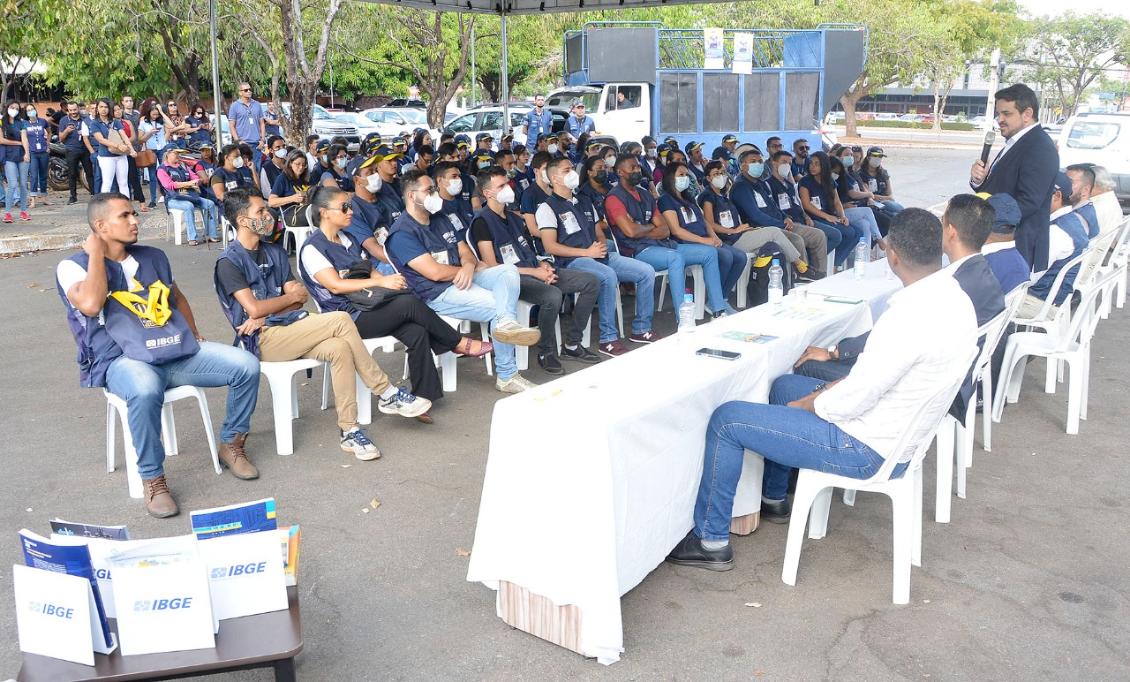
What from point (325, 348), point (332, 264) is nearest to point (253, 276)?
point (325, 348)

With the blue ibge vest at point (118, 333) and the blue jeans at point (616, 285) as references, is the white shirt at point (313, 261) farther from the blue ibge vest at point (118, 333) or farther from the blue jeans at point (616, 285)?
the blue jeans at point (616, 285)

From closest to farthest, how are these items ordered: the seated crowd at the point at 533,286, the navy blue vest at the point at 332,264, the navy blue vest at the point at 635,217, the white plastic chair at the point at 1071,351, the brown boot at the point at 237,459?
the seated crowd at the point at 533,286, the brown boot at the point at 237,459, the white plastic chair at the point at 1071,351, the navy blue vest at the point at 332,264, the navy blue vest at the point at 635,217

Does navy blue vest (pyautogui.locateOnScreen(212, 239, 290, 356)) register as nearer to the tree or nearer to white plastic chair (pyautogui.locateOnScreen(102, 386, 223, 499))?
white plastic chair (pyautogui.locateOnScreen(102, 386, 223, 499))

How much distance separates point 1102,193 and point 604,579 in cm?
574

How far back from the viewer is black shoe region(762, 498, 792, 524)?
409 centimetres

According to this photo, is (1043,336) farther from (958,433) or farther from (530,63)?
(530,63)

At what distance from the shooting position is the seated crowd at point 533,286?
11.1ft

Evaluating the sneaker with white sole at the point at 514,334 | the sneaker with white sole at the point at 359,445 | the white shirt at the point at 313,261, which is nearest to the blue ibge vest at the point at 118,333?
the sneaker with white sole at the point at 359,445

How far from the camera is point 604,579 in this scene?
118 inches

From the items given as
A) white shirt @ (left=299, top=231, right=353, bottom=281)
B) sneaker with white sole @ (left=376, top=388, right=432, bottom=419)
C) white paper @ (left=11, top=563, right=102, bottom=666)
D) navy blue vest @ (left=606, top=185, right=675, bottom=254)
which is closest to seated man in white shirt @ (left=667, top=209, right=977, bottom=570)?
sneaker with white sole @ (left=376, top=388, right=432, bottom=419)

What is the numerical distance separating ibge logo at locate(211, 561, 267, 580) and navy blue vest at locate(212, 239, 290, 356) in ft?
7.19

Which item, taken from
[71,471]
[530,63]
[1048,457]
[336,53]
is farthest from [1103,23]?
[71,471]

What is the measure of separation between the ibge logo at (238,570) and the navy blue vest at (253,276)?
7.19 ft

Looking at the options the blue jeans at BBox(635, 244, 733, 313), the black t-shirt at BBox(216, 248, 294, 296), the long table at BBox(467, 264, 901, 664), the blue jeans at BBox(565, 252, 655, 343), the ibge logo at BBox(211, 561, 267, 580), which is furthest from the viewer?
the blue jeans at BBox(635, 244, 733, 313)
